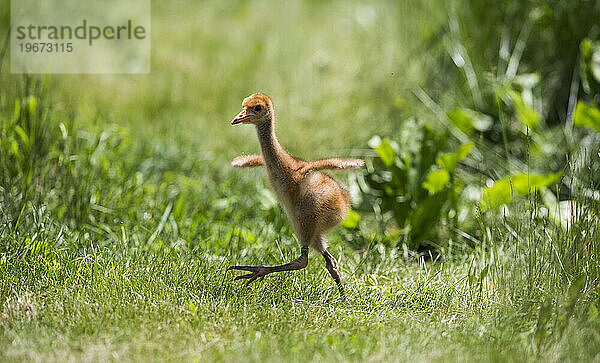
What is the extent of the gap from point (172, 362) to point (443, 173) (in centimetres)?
209

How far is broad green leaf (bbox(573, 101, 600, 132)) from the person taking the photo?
4.32m

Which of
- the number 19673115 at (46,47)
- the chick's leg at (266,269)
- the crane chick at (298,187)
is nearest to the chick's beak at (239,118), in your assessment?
the crane chick at (298,187)

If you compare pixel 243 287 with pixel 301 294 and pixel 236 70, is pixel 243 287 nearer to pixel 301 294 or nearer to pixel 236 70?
pixel 301 294

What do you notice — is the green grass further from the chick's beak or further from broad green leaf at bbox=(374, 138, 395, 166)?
the chick's beak

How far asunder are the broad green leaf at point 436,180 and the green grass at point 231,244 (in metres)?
0.36

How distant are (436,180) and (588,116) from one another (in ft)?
3.28

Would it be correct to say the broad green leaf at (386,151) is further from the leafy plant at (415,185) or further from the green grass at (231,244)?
the green grass at (231,244)

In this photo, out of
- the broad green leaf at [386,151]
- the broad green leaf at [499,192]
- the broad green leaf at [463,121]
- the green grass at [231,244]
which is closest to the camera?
the green grass at [231,244]

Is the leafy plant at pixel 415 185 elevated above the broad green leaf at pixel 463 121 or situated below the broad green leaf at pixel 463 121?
below

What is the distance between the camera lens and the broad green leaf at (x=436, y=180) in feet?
13.8

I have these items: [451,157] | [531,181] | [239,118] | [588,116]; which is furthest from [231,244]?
[588,116]

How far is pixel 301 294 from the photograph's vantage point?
3.36 metres

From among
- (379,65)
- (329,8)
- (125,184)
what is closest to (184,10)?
(329,8)

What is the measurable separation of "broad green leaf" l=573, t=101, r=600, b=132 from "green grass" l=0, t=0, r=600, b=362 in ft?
1.11
